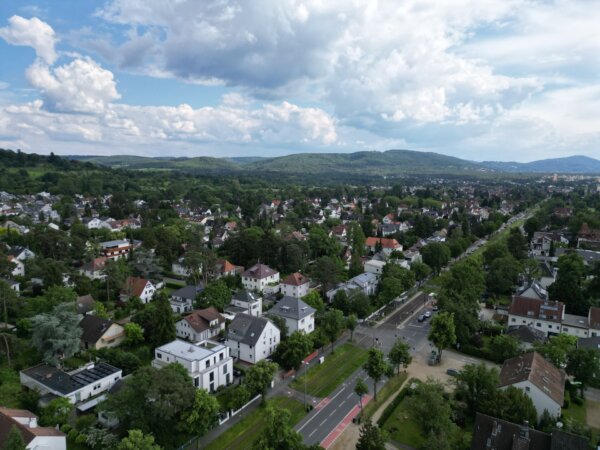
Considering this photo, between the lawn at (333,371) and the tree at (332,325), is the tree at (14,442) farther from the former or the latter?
the tree at (332,325)

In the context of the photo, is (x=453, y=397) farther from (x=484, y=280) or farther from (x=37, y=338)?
(x=37, y=338)

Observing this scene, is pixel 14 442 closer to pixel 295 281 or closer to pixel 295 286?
pixel 295 286

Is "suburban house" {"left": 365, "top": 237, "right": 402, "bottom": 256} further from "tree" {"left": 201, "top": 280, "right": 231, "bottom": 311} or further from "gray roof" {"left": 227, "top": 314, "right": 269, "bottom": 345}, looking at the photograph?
"gray roof" {"left": 227, "top": 314, "right": 269, "bottom": 345}

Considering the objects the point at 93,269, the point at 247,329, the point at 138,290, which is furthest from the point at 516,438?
the point at 93,269

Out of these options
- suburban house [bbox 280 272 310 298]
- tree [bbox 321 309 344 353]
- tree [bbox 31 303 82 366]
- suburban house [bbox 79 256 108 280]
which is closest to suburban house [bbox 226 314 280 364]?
tree [bbox 321 309 344 353]

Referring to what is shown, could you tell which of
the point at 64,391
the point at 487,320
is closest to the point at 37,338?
the point at 64,391

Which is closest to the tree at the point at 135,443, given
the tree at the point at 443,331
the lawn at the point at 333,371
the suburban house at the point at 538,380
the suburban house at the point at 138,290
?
the lawn at the point at 333,371
